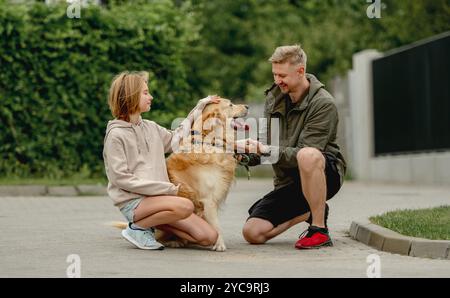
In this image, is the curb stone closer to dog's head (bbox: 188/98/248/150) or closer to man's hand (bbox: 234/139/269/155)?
man's hand (bbox: 234/139/269/155)

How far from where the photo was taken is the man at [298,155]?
8.88 metres

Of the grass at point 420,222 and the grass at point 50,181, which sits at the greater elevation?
the grass at point 420,222

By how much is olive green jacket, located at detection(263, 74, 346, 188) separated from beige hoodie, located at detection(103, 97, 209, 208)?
0.79m

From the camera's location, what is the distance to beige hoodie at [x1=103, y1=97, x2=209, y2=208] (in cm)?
862

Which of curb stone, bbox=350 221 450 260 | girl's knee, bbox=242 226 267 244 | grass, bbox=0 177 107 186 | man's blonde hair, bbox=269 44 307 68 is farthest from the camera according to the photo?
grass, bbox=0 177 107 186

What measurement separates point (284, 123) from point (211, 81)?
25.1 m

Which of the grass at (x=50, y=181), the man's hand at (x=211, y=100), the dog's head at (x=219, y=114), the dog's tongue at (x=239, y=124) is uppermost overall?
the man's hand at (x=211, y=100)

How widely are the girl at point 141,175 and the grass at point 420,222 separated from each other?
1.73 m

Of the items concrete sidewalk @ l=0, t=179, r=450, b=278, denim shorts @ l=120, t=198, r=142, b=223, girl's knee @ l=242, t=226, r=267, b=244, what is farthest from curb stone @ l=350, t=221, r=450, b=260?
denim shorts @ l=120, t=198, r=142, b=223

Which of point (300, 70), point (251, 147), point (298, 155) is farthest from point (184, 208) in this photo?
point (300, 70)

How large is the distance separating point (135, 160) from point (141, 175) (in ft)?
0.44

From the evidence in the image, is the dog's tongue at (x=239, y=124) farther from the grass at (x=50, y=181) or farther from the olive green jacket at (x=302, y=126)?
the grass at (x=50, y=181)

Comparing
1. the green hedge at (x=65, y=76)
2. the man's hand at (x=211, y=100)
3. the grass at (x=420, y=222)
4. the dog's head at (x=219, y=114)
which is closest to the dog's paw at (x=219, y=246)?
the dog's head at (x=219, y=114)
